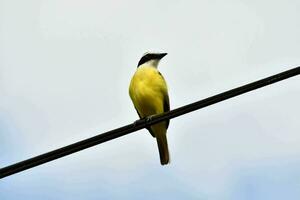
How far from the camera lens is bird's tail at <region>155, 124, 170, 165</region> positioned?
11250mm

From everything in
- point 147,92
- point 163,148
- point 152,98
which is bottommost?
point 163,148

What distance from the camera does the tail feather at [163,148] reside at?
1126 cm

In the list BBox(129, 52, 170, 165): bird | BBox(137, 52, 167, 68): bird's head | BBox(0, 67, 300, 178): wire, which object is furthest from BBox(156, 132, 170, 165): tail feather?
BBox(0, 67, 300, 178): wire

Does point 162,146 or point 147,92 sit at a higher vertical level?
point 147,92

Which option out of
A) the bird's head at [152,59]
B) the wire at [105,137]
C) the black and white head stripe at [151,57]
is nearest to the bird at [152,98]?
the bird's head at [152,59]

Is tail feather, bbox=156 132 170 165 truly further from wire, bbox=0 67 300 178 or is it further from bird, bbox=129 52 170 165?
wire, bbox=0 67 300 178

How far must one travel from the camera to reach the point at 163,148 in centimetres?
1130

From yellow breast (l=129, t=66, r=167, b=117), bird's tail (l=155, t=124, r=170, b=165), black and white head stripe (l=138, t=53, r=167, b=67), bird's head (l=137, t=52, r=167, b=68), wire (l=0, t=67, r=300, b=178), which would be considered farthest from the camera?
black and white head stripe (l=138, t=53, r=167, b=67)

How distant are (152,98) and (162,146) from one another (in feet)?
2.98

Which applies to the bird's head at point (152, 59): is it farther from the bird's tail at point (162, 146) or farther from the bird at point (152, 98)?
the bird's tail at point (162, 146)

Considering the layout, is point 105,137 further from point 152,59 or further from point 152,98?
point 152,59

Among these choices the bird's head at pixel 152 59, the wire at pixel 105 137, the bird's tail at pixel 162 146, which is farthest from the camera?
the bird's head at pixel 152 59

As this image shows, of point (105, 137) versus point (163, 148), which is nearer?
point (105, 137)

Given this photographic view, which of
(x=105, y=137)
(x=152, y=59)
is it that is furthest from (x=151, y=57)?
(x=105, y=137)
